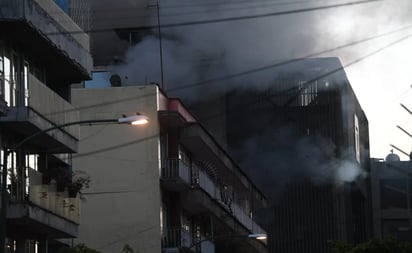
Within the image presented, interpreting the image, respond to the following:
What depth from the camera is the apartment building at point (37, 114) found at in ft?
102

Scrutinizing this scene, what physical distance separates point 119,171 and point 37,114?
51.8 feet

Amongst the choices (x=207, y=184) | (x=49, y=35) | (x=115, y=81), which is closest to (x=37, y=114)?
(x=49, y=35)

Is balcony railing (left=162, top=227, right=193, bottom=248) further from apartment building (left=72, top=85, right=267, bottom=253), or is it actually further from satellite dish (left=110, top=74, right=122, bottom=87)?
satellite dish (left=110, top=74, right=122, bottom=87)

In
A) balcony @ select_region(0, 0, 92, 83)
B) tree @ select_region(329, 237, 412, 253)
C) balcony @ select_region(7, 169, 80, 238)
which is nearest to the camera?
balcony @ select_region(0, 0, 92, 83)

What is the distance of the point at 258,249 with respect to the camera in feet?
225

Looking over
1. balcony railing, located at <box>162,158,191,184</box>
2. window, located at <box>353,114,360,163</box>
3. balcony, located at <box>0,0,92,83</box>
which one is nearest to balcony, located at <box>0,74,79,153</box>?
balcony, located at <box>0,0,92,83</box>

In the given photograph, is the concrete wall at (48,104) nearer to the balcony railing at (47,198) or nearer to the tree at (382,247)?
the balcony railing at (47,198)

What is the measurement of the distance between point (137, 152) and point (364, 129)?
100914mm

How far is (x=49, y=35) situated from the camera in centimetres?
3316

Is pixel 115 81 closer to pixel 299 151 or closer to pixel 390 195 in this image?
pixel 299 151

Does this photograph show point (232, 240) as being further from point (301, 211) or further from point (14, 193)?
point (301, 211)

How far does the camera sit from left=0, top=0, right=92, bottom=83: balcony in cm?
3075

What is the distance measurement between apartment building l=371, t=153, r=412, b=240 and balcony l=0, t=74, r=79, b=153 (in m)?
120

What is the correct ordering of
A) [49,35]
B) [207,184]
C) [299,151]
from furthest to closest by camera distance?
1. [299,151]
2. [207,184]
3. [49,35]
